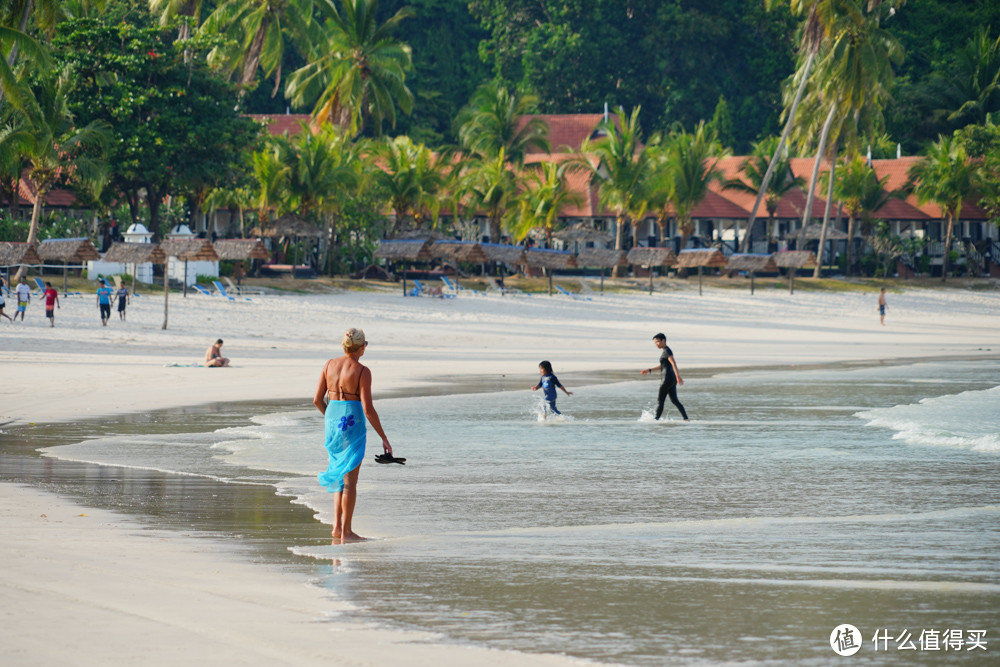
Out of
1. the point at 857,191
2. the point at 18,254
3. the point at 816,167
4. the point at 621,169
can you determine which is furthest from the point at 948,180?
the point at 18,254

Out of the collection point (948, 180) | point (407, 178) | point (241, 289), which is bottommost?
point (241, 289)

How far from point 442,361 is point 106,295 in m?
9.31

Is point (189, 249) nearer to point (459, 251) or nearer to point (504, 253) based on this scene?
point (459, 251)

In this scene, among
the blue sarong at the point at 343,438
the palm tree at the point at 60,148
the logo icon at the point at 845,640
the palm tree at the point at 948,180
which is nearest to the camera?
the logo icon at the point at 845,640

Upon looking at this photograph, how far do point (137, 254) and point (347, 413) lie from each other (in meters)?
29.2

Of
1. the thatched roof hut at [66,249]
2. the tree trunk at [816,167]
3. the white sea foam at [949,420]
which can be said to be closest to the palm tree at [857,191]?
the tree trunk at [816,167]

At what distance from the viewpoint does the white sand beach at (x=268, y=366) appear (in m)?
6.30

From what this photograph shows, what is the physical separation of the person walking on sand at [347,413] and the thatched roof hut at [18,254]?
29994mm

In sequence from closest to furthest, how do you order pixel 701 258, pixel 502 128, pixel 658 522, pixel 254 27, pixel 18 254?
pixel 658 522, pixel 18 254, pixel 254 27, pixel 701 258, pixel 502 128

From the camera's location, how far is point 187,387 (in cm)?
2147

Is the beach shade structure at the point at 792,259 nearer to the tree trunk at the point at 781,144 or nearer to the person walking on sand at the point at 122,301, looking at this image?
the tree trunk at the point at 781,144

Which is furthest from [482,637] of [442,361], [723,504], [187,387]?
[442,361]

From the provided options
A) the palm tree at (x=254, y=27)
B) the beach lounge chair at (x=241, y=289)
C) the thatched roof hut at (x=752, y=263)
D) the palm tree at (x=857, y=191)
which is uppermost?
the palm tree at (x=254, y=27)

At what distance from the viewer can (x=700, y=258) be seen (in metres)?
50.6
